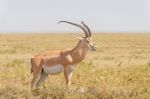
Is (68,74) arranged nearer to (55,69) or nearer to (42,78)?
(55,69)

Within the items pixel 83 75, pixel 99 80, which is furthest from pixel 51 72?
pixel 83 75

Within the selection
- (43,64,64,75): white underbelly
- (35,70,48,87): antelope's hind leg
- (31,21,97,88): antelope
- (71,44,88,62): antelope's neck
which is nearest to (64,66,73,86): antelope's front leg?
(31,21,97,88): antelope

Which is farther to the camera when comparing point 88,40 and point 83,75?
point 83,75

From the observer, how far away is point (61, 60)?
45.8ft

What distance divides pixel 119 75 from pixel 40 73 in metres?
6.65

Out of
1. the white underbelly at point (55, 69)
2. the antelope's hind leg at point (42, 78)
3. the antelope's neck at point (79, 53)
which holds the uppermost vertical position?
the antelope's neck at point (79, 53)

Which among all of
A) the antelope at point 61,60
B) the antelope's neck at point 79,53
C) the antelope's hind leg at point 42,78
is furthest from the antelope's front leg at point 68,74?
the antelope's hind leg at point 42,78

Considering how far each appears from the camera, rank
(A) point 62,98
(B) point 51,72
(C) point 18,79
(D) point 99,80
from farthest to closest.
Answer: (C) point 18,79 < (D) point 99,80 < (B) point 51,72 < (A) point 62,98

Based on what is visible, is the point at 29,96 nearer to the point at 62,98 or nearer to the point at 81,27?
the point at 62,98

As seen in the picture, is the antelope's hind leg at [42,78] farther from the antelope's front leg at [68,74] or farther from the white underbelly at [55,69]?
the antelope's front leg at [68,74]

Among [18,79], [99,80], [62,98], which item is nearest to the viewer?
[62,98]

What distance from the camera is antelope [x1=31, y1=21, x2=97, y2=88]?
13.9m

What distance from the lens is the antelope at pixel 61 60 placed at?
45.6ft

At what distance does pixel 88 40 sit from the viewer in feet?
46.6
